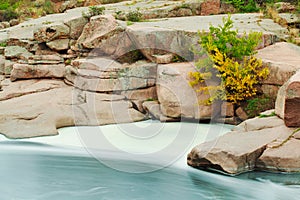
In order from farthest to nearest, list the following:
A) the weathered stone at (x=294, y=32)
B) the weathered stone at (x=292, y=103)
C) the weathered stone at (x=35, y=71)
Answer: the weathered stone at (x=35, y=71) < the weathered stone at (x=294, y=32) < the weathered stone at (x=292, y=103)

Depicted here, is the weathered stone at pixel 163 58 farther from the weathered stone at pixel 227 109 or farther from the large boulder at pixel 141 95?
the weathered stone at pixel 227 109

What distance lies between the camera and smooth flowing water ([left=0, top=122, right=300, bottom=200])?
7871mm

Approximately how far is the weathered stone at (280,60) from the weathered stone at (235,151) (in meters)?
2.17

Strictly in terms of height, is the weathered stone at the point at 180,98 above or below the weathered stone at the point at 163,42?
below

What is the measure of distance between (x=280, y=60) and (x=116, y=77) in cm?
452

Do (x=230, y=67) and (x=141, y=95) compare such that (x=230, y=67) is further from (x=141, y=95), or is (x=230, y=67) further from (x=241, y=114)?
(x=141, y=95)

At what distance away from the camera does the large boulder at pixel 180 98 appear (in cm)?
1152

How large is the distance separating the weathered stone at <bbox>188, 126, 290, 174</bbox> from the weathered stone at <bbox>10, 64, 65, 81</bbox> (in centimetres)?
634

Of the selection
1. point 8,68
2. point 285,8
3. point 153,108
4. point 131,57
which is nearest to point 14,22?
point 8,68

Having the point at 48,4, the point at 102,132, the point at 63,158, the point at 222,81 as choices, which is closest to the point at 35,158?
the point at 63,158

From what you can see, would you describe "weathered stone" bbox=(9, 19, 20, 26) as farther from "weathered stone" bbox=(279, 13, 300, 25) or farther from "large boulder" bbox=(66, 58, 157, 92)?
"weathered stone" bbox=(279, 13, 300, 25)

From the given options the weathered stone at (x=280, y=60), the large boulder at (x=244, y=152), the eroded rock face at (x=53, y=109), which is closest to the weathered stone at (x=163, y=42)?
the eroded rock face at (x=53, y=109)

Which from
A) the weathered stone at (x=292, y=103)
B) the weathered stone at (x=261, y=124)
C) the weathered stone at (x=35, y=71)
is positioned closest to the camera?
the weathered stone at (x=292, y=103)

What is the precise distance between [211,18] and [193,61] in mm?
4255
